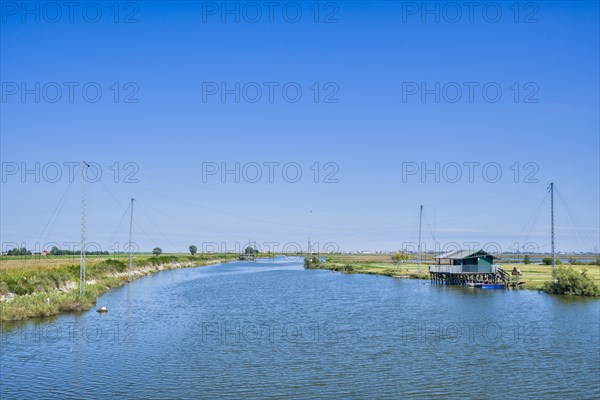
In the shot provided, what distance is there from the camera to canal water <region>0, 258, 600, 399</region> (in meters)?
24.5

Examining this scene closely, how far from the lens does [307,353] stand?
103 feet

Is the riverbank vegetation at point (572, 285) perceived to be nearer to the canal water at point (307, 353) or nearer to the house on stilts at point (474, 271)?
the house on stilts at point (474, 271)

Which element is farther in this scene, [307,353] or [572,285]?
[572,285]

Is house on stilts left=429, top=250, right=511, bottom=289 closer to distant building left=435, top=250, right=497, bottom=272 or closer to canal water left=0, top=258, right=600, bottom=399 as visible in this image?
distant building left=435, top=250, right=497, bottom=272

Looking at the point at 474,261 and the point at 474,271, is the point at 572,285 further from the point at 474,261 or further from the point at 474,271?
the point at 474,261

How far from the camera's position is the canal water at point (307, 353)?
80.2ft

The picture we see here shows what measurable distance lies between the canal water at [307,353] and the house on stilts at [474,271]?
2644 centimetres

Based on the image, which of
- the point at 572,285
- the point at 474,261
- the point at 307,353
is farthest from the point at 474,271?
the point at 307,353

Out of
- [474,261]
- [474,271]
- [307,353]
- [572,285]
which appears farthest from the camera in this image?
[474,261]

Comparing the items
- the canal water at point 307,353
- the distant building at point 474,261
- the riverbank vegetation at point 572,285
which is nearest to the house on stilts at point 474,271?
the distant building at point 474,261

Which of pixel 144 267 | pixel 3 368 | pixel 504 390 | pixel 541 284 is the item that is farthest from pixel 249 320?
pixel 144 267

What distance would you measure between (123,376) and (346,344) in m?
14.6

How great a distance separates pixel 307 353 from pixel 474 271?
58.8 meters

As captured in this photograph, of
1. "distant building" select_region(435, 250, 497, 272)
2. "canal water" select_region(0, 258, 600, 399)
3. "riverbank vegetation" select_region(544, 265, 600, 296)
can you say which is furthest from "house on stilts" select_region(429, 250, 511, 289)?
"canal water" select_region(0, 258, 600, 399)
